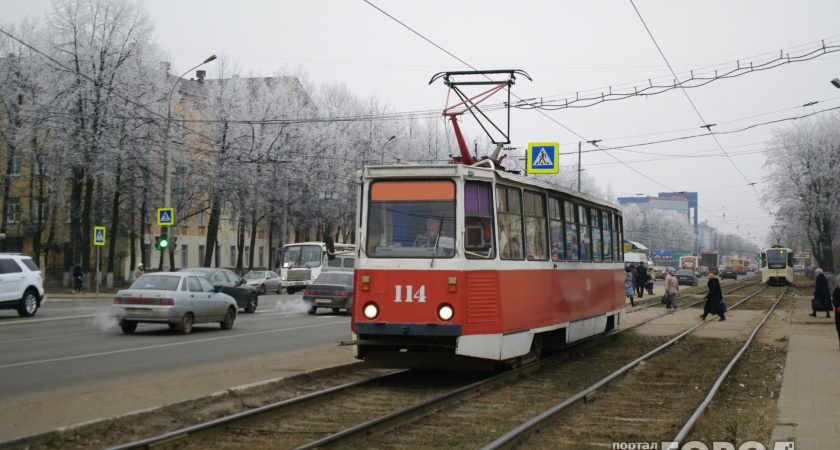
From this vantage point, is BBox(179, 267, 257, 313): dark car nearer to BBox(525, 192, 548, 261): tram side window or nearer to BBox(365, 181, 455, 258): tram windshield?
BBox(525, 192, 548, 261): tram side window

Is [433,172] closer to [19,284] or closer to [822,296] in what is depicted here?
[19,284]

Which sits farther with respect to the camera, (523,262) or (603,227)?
Answer: (603,227)

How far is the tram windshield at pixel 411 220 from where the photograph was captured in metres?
10.9

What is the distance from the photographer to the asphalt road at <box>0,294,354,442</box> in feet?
30.6

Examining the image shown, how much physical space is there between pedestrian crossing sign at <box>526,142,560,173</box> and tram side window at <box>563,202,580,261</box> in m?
11.4

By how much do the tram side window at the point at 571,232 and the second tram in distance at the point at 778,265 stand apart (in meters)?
55.7

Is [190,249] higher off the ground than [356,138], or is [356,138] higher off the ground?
[356,138]

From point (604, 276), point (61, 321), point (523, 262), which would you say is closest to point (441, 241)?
point (523, 262)

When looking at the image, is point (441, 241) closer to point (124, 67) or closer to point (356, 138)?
point (124, 67)

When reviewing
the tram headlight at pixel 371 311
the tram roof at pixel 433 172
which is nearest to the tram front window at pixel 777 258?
the tram roof at pixel 433 172

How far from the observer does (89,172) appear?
4100cm

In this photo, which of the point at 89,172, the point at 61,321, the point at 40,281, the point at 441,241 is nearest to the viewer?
the point at 441,241

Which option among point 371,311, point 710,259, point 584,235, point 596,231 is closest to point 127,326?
point 371,311

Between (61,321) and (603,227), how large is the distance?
598 inches
